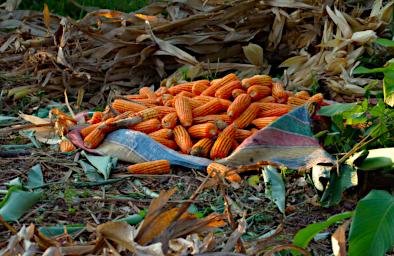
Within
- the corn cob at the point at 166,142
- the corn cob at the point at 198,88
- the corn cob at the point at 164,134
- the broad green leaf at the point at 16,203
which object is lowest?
the corn cob at the point at 166,142

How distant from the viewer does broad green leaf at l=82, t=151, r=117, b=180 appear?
3672mm

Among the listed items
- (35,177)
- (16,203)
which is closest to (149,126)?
(35,177)

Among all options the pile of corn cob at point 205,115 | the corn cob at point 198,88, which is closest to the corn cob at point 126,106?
the pile of corn cob at point 205,115

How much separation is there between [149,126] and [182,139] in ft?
0.76

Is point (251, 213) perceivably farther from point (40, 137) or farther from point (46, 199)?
point (40, 137)

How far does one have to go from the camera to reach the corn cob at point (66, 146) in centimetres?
406

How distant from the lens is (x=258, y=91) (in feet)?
14.1

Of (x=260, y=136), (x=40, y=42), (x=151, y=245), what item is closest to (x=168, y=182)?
(x=260, y=136)

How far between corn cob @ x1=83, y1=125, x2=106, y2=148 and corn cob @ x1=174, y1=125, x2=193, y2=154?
40cm

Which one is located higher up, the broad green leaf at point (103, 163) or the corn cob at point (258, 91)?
the corn cob at point (258, 91)

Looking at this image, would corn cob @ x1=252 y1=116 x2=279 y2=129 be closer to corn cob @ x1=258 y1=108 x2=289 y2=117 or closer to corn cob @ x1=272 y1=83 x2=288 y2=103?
corn cob @ x1=258 y1=108 x2=289 y2=117

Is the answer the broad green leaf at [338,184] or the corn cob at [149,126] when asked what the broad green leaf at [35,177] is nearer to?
the corn cob at [149,126]

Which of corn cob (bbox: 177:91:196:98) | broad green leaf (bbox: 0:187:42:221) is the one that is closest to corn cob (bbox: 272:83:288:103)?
corn cob (bbox: 177:91:196:98)

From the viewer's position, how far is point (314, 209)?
332 cm
